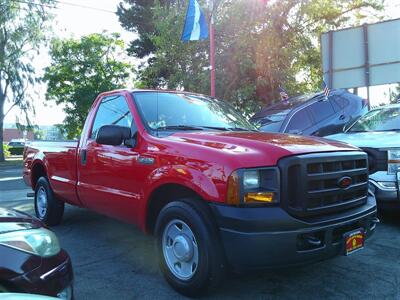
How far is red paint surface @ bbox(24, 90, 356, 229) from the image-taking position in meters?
3.60

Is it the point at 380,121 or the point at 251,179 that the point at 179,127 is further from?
the point at 380,121

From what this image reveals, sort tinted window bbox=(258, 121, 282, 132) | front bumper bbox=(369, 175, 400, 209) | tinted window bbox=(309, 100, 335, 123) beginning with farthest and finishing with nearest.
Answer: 1. tinted window bbox=(309, 100, 335, 123)
2. tinted window bbox=(258, 121, 282, 132)
3. front bumper bbox=(369, 175, 400, 209)

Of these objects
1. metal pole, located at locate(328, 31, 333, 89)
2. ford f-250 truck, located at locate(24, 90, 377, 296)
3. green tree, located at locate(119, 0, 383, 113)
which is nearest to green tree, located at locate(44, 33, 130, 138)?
green tree, located at locate(119, 0, 383, 113)

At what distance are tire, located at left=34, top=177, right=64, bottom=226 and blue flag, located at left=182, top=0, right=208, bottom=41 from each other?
6.83 metres

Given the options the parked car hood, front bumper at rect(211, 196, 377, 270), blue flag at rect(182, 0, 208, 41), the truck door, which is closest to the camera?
the parked car hood

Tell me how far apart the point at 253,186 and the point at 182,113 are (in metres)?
1.71

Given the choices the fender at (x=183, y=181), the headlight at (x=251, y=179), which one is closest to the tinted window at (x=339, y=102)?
the fender at (x=183, y=181)

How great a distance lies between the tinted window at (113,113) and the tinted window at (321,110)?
5729 mm

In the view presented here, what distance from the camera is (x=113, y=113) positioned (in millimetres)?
5289

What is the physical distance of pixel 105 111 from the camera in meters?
5.52

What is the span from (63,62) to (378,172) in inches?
1190

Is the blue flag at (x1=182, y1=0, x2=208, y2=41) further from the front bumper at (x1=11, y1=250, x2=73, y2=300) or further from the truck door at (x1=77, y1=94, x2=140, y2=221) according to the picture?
the front bumper at (x1=11, y1=250, x2=73, y2=300)

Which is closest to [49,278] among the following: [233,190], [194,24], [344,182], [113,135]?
[233,190]

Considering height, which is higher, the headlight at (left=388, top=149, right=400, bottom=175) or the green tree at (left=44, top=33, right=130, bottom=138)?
the green tree at (left=44, top=33, right=130, bottom=138)
